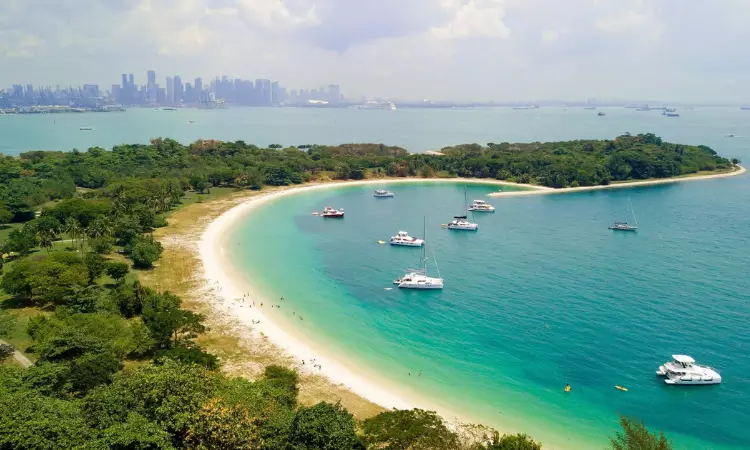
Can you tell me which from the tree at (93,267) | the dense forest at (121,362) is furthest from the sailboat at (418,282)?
the tree at (93,267)

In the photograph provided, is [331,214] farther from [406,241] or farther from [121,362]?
[121,362]

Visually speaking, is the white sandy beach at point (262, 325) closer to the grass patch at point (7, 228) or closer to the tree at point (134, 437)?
the tree at point (134, 437)

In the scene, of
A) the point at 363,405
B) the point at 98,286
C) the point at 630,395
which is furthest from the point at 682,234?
the point at 98,286

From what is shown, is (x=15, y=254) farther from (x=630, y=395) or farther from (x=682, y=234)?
(x=682, y=234)

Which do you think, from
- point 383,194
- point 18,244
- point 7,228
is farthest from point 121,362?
point 383,194

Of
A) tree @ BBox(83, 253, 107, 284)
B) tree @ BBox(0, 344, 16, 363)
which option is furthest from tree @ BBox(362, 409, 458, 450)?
tree @ BBox(83, 253, 107, 284)
